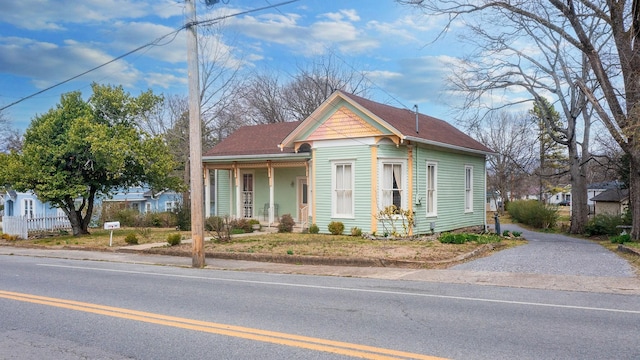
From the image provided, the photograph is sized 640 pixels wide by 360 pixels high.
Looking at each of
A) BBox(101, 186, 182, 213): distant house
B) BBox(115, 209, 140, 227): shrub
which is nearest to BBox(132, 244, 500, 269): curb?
BBox(115, 209, 140, 227): shrub

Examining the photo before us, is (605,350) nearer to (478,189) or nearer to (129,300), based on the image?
(129,300)

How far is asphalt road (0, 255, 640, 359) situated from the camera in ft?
19.4

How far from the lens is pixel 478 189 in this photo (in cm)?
2628

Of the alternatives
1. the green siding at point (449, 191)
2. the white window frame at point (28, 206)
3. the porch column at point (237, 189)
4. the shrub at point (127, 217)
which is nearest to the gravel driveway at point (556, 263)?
the green siding at point (449, 191)

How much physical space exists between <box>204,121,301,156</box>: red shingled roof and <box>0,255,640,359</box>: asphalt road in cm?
1425

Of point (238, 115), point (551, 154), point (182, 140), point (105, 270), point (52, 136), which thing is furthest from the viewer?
point (551, 154)

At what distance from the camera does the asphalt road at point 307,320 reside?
5898mm

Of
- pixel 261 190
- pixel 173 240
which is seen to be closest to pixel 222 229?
pixel 173 240

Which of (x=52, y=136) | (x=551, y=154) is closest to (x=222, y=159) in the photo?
(x=52, y=136)

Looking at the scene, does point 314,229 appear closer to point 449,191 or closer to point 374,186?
point 374,186

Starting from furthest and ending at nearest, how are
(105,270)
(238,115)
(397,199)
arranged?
(238,115)
(397,199)
(105,270)

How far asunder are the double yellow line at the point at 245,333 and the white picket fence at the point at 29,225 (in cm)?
1836

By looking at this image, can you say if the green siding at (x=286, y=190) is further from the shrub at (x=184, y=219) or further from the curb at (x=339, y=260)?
the curb at (x=339, y=260)

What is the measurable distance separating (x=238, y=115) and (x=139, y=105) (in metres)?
20.3
